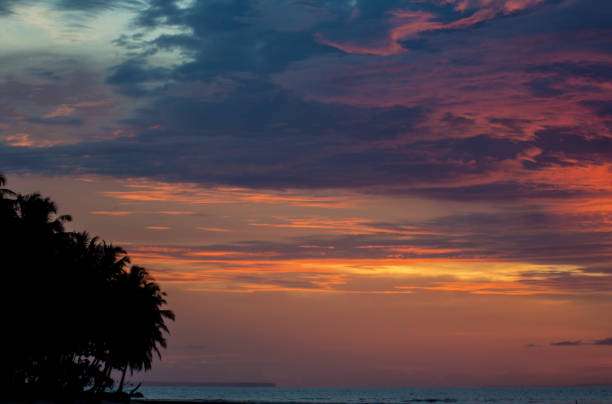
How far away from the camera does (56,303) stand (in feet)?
141

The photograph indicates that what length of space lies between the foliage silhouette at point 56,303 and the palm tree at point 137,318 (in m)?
0.10

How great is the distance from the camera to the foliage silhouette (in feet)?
135

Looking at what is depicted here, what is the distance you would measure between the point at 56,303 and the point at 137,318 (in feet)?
45.5

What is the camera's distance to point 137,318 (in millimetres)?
56281

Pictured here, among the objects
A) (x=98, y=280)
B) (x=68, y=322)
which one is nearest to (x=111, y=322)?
(x=98, y=280)

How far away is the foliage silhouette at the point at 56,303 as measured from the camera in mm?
41000

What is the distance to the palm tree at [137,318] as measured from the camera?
55094 mm

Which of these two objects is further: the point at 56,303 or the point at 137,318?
the point at 137,318

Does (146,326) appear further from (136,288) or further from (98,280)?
(98,280)

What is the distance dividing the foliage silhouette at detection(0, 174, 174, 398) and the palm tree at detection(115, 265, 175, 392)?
0.10 metres

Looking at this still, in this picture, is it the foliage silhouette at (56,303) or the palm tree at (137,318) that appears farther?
the palm tree at (137,318)

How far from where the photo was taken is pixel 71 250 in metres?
45.7

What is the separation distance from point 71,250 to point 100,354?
15.6m

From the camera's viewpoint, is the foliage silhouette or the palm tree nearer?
the foliage silhouette
